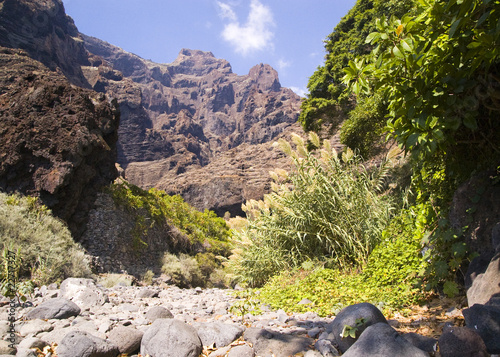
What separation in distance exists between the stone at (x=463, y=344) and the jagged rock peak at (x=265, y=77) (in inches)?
5241

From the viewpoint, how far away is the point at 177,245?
1036cm

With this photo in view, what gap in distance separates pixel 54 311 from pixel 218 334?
5.28 ft

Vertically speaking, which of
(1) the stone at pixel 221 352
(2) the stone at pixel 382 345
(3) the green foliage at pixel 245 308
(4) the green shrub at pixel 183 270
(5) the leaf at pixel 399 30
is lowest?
(4) the green shrub at pixel 183 270

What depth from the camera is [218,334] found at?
248 centimetres

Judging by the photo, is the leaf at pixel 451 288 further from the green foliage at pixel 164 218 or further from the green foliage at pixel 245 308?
the green foliage at pixel 164 218

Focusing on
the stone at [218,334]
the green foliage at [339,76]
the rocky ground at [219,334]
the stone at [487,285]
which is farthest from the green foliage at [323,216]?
the green foliage at [339,76]

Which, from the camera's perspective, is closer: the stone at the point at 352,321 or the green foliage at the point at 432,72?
the green foliage at the point at 432,72

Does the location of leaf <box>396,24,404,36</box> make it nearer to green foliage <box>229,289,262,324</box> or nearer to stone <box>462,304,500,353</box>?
stone <box>462,304,500,353</box>

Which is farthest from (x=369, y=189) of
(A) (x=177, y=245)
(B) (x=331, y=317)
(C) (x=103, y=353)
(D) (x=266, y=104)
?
(D) (x=266, y=104)

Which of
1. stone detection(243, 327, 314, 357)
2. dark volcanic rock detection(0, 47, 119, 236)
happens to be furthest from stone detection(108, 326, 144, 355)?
dark volcanic rock detection(0, 47, 119, 236)

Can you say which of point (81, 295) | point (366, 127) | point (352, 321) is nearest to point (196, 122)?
point (366, 127)

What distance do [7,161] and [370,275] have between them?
7378 millimetres

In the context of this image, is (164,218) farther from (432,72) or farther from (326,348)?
(432,72)

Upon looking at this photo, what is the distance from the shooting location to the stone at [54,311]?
9.16 feet
